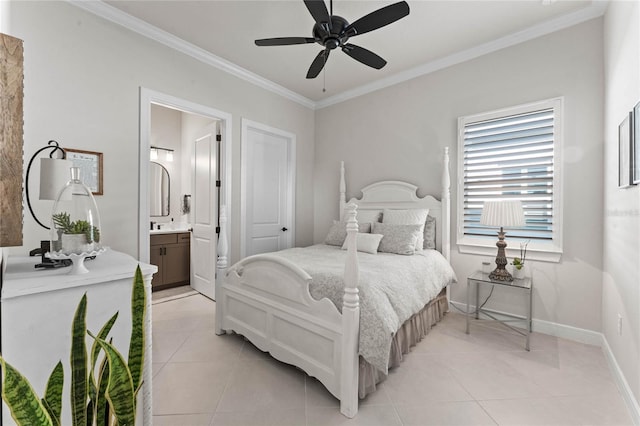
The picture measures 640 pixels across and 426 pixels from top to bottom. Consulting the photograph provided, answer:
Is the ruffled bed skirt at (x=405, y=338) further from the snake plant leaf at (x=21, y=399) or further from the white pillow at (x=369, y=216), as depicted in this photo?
the snake plant leaf at (x=21, y=399)

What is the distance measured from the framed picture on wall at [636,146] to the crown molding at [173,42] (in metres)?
3.60

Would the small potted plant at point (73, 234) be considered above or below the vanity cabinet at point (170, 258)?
above

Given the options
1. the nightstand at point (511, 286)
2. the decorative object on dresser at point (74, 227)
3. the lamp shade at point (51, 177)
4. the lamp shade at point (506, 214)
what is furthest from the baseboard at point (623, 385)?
the lamp shade at point (51, 177)

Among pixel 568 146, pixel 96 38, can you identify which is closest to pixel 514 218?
pixel 568 146

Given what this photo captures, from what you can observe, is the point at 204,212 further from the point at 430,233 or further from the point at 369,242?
the point at 430,233

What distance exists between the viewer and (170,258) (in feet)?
13.5

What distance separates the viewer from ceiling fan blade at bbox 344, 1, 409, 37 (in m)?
1.77

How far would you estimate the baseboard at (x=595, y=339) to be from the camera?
1.68 meters

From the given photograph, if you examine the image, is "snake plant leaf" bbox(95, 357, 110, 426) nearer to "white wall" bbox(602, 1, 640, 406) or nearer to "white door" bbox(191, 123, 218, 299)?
"white wall" bbox(602, 1, 640, 406)

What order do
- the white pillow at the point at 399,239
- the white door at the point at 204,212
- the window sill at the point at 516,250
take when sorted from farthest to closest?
1. the white door at the point at 204,212
2. the white pillow at the point at 399,239
3. the window sill at the point at 516,250

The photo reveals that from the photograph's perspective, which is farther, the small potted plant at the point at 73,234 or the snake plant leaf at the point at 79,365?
the small potted plant at the point at 73,234

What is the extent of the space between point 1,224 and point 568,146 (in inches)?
146

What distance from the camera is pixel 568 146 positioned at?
8.54ft

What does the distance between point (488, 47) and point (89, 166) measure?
402 cm
